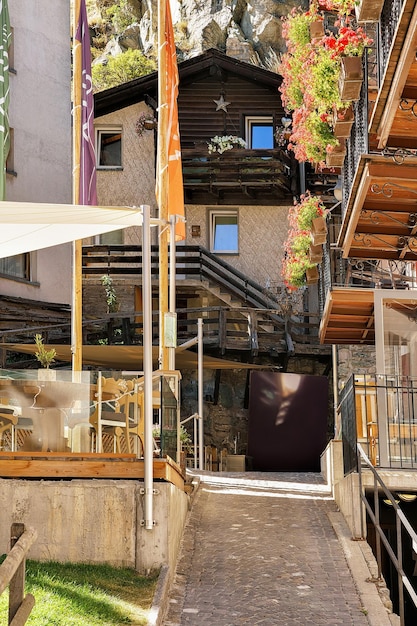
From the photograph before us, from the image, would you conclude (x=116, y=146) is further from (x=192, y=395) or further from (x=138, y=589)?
(x=138, y=589)

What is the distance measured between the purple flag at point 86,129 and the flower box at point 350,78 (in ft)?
17.1

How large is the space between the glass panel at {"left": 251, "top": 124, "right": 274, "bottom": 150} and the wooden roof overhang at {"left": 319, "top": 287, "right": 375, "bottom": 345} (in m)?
12.9

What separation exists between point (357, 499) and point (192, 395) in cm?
1397

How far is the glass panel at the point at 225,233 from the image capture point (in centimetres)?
2967

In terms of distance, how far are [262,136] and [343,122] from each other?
1812 centimetres

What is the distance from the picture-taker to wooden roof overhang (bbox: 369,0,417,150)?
8.25 m

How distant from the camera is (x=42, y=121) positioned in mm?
28328

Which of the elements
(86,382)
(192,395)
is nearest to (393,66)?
(86,382)

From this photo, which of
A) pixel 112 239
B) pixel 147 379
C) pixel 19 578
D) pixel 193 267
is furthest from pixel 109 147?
pixel 19 578

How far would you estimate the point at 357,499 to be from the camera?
12383 mm

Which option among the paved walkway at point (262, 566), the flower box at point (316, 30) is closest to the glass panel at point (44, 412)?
the paved walkway at point (262, 566)

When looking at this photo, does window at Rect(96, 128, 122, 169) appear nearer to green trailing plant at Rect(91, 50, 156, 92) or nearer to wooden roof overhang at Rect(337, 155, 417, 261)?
green trailing plant at Rect(91, 50, 156, 92)

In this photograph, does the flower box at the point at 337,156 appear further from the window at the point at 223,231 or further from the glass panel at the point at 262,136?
the glass panel at the point at 262,136

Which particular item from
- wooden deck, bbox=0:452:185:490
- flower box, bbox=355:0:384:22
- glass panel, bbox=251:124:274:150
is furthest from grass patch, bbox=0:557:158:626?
glass panel, bbox=251:124:274:150
